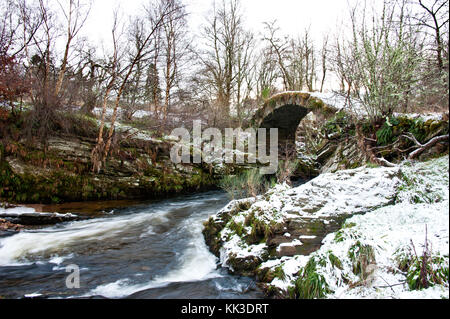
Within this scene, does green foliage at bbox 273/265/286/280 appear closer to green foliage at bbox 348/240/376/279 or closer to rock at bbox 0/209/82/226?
green foliage at bbox 348/240/376/279

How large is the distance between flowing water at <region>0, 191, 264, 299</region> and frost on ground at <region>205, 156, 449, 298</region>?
535 millimetres

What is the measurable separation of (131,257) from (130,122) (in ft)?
30.6

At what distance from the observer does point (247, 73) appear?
22703mm

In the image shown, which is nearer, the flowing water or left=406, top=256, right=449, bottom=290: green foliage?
left=406, top=256, right=449, bottom=290: green foliage

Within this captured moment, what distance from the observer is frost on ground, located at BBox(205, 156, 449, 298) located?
2928 millimetres

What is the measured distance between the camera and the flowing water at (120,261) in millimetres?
3984

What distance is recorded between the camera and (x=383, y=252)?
3.23m

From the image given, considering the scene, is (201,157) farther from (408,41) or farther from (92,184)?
(408,41)

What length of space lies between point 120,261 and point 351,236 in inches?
160

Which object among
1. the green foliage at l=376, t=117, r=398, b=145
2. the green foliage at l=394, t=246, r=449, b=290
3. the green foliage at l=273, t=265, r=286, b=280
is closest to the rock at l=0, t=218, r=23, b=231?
the green foliage at l=273, t=265, r=286, b=280

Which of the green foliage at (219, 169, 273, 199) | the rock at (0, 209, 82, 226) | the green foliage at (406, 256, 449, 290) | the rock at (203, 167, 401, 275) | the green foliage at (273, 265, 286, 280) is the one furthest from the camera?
the rock at (0, 209, 82, 226)

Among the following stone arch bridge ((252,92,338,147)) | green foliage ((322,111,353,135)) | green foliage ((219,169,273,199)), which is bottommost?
green foliage ((219,169,273,199))

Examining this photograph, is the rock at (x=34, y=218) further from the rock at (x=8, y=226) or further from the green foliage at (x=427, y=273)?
the green foliage at (x=427, y=273)

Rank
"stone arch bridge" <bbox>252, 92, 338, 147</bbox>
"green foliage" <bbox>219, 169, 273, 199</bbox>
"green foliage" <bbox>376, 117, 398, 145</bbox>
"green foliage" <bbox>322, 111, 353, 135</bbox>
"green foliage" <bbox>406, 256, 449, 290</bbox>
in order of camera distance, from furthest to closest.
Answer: "stone arch bridge" <bbox>252, 92, 338, 147</bbox>
"green foliage" <bbox>322, 111, 353, 135</bbox>
"green foliage" <bbox>376, 117, 398, 145</bbox>
"green foliage" <bbox>219, 169, 273, 199</bbox>
"green foliage" <bbox>406, 256, 449, 290</bbox>
